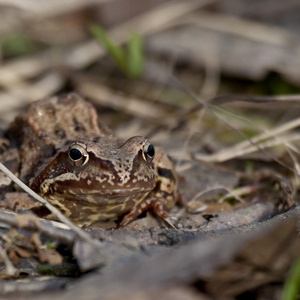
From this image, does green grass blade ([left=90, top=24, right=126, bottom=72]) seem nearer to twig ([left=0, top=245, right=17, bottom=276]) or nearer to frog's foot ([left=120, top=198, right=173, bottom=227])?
frog's foot ([left=120, top=198, right=173, bottom=227])

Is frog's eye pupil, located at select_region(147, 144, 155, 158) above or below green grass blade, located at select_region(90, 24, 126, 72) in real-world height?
below

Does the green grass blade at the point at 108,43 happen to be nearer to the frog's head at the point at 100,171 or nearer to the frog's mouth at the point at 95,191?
the frog's head at the point at 100,171

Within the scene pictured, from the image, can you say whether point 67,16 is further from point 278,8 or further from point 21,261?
point 21,261

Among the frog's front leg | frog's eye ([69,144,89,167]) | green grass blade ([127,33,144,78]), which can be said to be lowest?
the frog's front leg

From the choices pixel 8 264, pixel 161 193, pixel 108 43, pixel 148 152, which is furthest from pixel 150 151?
pixel 108 43

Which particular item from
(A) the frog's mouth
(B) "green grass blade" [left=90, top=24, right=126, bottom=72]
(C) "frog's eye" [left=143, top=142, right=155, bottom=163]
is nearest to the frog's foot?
(A) the frog's mouth

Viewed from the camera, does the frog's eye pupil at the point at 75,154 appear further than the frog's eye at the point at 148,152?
No

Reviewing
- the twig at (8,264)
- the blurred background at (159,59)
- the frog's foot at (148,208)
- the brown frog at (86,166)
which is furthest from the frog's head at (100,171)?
the blurred background at (159,59)
